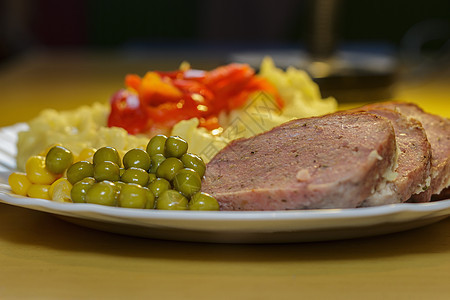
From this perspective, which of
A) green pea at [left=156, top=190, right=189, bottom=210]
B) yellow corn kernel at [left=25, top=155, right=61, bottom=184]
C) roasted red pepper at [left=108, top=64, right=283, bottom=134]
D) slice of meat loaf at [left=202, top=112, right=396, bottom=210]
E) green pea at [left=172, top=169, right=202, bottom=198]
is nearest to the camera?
slice of meat loaf at [left=202, top=112, right=396, bottom=210]

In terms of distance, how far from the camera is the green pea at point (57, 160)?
89.5 inches

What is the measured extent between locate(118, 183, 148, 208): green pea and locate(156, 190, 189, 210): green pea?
0.19ft

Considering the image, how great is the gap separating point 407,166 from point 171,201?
763 mm

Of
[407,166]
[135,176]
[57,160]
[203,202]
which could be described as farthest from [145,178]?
[407,166]

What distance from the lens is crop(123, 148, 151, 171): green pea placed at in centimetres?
219

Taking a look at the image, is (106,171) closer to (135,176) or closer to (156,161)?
(135,176)

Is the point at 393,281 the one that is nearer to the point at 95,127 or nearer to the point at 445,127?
the point at 445,127

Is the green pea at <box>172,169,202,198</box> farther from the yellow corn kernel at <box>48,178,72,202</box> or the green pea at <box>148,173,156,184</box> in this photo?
the yellow corn kernel at <box>48,178,72,202</box>

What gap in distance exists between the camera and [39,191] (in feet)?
7.39

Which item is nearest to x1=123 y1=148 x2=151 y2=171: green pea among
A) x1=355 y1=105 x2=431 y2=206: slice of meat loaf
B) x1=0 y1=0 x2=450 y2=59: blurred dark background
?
x1=355 y1=105 x2=431 y2=206: slice of meat loaf

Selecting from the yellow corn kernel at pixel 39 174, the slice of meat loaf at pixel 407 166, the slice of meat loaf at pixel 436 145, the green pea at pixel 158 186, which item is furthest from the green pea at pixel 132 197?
the slice of meat loaf at pixel 436 145

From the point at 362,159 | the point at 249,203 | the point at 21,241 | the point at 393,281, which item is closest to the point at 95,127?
the point at 21,241

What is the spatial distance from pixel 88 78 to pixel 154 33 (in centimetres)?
582

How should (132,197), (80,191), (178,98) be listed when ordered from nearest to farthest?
1. (132,197)
2. (80,191)
3. (178,98)
